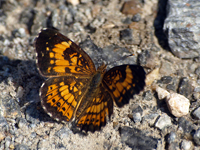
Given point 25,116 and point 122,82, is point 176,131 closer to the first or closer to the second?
point 122,82

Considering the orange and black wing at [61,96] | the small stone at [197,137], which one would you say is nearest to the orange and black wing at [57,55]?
the orange and black wing at [61,96]

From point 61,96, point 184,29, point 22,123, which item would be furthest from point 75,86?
point 184,29

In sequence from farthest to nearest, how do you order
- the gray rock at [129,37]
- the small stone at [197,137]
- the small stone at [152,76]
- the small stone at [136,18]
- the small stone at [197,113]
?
the small stone at [136,18] < the gray rock at [129,37] < the small stone at [152,76] < the small stone at [197,113] < the small stone at [197,137]

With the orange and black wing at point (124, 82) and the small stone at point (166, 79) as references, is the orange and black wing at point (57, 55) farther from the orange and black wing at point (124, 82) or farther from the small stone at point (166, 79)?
the small stone at point (166, 79)

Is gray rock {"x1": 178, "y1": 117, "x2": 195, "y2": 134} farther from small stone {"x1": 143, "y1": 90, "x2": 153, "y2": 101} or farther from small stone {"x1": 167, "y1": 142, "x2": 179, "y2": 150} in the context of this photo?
small stone {"x1": 143, "y1": 90, "x2": 153, "y2": 101}

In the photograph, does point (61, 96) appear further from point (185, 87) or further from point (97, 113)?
point (185, 87)

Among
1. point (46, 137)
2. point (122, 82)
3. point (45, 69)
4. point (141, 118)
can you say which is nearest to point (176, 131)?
point (141, 118)
